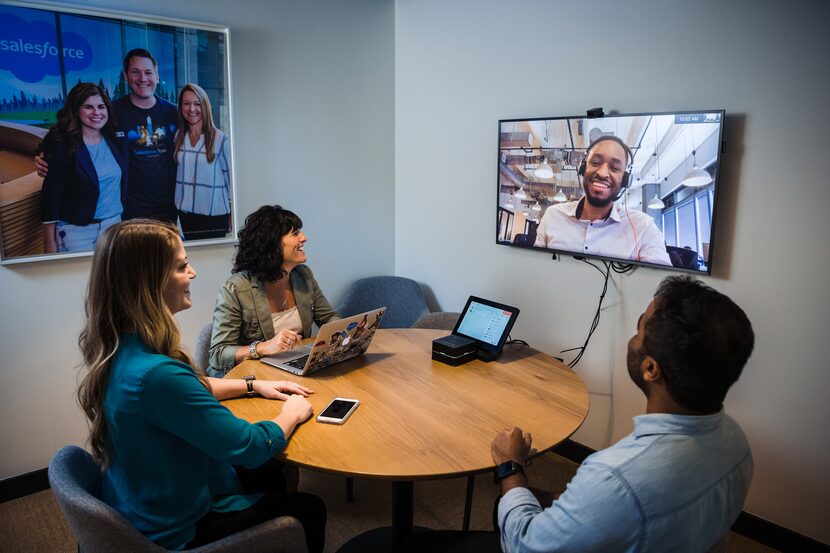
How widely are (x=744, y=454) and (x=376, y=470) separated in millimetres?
895

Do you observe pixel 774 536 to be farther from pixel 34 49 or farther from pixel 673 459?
pixel 34 49

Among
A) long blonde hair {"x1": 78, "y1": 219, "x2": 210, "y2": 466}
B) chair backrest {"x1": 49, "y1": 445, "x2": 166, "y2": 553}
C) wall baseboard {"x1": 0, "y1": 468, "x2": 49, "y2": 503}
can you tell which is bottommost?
wall baseboard {"x1": 0, "y1": 468, "x2": 49, "y2": 503}

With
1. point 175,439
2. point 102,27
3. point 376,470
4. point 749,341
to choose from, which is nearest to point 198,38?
point 102,27

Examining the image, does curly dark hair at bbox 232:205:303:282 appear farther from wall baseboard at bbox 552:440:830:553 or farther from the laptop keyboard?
wall baseboard at bbox 552:440:830:553

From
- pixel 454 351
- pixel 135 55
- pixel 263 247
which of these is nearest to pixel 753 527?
pixel 454 351

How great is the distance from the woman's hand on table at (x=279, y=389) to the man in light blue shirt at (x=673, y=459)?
3.27 feet

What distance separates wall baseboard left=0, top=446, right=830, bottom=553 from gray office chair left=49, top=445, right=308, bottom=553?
1187 millimetres

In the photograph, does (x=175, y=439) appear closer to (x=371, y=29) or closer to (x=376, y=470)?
(x=376, y=470)

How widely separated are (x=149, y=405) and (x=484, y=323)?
144 cm

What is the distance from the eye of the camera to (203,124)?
10.4ft

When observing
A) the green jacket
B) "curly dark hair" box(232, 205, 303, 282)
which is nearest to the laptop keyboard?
the green jacket

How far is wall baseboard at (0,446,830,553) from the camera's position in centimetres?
250

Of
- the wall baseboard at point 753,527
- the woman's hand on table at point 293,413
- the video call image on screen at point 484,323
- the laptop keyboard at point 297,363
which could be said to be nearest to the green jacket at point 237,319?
the laptop keyboard at point 297,363

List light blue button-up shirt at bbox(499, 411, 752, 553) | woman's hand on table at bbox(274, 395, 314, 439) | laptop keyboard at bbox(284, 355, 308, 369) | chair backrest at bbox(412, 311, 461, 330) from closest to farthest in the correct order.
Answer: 1. light blue button-up shirt at bbox(499, 411, 752, 553)
2. woman's hand on table at bbox(274, 395, 314, 439)
3. laptop keyboard at bbox(284, 355, 308, 369)
4. chair backrest at bbox(412, 311, 461, 330)
